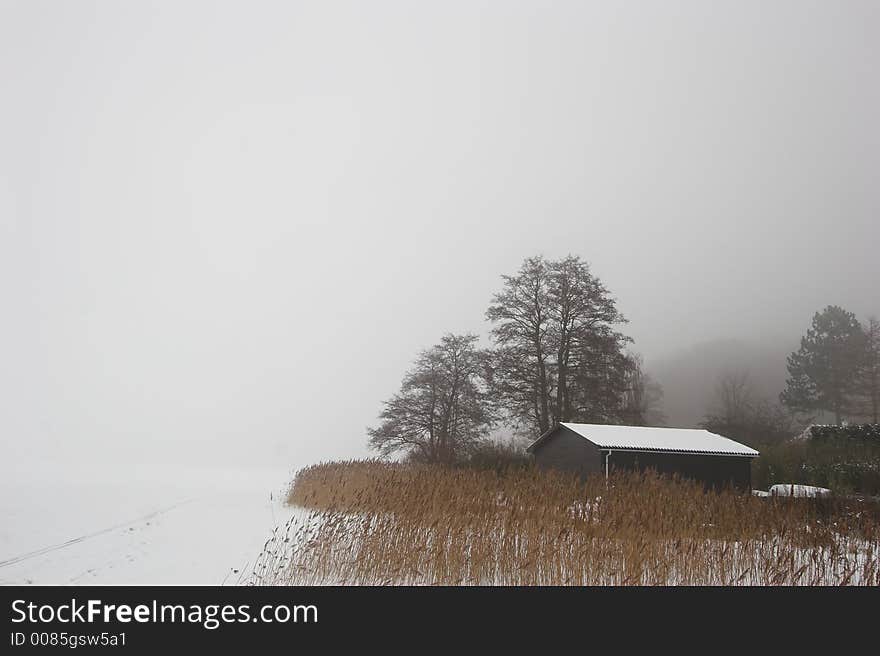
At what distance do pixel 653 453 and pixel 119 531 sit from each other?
19771 millimetres

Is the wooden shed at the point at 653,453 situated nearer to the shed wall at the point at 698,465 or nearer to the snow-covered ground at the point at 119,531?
the shed wall at the point at 698,465

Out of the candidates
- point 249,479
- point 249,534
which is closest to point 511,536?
point 249,534

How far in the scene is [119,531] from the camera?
9.83 metres

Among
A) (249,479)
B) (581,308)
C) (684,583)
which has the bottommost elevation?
(249,479)

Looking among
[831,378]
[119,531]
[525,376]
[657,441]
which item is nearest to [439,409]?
[525,376]

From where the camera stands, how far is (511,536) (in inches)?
273

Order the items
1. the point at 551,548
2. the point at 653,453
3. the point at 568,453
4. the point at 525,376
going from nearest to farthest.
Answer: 1. the point at 551,548
2. the point at 653,453
3. the point at 568,453
4. the point at 525,376

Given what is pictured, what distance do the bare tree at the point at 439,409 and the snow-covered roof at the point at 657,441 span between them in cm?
1191

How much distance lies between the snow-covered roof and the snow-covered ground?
13.3 metres

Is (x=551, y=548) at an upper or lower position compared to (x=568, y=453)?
upper

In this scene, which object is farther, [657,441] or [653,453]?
[657,441]

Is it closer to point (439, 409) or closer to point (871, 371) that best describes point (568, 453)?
point (439, 409)

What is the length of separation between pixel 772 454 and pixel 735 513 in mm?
22737
